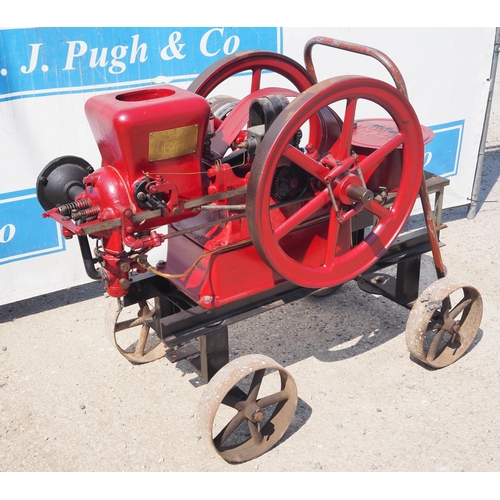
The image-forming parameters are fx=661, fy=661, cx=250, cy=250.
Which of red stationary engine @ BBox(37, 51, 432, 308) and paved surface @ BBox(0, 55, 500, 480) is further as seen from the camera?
paved surface @ BBox(0, 55, 500, 480)

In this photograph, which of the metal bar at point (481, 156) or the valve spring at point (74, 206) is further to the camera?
the metal bar at point (481, 156)

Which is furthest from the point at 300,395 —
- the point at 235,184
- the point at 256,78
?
the point at 256,78

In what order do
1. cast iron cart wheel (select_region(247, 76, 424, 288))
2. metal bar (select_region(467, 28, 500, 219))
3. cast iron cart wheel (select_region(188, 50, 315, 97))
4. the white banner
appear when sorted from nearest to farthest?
cast iron cart wheel (select_region(247, 76, 424, 288)) → cast iron cart wheel (select_region(188, 50, 315, 97)) → the white banner → metal bar (select_region(467, 28, 500, 219))

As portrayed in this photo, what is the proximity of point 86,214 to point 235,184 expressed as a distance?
0.60 meters

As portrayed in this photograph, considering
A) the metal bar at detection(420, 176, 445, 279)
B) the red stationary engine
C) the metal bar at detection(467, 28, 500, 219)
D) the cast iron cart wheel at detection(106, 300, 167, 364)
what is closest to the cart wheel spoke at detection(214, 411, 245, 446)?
the red stationary engine

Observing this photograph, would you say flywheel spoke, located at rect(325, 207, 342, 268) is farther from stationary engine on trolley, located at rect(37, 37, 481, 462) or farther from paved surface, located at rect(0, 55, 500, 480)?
paved surface, located at rect(0, 55, 500, 480)

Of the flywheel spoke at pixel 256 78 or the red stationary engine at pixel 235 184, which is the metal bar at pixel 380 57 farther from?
the flywheel spoke at pixel 256 78

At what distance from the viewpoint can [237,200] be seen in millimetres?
2717

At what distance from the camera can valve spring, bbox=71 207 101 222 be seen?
236 centimetres

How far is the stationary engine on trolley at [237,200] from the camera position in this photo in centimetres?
235

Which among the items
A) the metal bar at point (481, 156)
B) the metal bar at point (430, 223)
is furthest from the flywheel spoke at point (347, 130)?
the metal bar at point (481, 156)

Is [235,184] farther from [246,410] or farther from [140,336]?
[140,336]

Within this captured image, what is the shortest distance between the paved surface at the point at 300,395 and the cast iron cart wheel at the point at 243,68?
53.4 inches

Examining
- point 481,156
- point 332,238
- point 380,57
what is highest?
point 380,57
